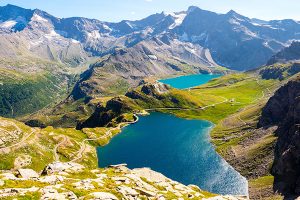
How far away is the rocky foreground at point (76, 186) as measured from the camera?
172 feet

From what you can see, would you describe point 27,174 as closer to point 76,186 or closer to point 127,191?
point 76,186

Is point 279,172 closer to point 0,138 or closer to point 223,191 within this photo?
point 223,191

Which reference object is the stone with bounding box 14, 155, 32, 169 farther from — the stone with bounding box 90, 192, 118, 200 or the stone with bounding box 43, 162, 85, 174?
the stone with bounding box 90, 192, 118, 200

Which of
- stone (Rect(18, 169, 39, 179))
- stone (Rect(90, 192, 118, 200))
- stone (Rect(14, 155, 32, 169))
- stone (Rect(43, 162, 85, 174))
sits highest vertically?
stone (Rect(90, 192, 118, 200))

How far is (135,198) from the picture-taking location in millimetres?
59469

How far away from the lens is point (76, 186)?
5897cm

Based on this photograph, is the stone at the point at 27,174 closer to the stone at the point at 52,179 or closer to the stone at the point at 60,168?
the stone at the point at 52,179

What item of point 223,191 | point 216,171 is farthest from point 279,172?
point 216,171

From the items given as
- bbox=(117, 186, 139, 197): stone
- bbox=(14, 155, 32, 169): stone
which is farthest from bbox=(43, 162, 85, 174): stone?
bbox=(14, 155, 32, 169): stone

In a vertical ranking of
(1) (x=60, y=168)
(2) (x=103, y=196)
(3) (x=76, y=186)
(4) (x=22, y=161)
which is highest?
(2) (x=103, y=196)

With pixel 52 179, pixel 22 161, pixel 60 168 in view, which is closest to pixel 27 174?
pixel 52 179

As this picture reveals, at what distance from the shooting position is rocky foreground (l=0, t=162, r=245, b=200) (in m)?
→ 52.5

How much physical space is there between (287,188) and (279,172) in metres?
7.29

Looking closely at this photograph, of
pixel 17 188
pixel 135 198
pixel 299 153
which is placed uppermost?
pixel 17 188
